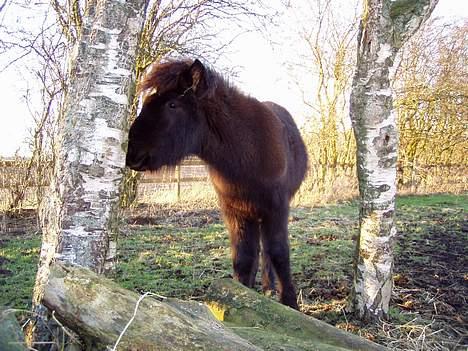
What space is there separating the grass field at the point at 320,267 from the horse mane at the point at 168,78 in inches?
64.9

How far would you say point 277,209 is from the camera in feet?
13.9

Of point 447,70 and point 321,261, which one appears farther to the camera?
point 447,70

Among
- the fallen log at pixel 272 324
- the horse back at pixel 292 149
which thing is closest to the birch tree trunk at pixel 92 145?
the fallen log at pixel 272 324

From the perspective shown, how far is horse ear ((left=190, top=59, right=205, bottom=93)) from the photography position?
12.2 feet

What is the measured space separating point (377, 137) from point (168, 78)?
1934mm

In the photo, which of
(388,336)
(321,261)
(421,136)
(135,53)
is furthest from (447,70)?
(135,53)

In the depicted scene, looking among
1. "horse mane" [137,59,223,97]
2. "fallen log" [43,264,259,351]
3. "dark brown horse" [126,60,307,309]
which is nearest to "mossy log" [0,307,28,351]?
"fallen log" [43,264,259,351]

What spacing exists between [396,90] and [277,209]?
13.7 meters

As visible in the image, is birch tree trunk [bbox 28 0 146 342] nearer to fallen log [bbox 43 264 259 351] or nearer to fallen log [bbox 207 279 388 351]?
fallen log [bbox 43 264 259 351]

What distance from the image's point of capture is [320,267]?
227 inches

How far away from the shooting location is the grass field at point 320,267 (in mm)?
3896

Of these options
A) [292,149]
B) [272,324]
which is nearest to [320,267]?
[292,149]

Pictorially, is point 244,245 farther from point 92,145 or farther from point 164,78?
point 92,145

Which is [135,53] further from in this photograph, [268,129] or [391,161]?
[391,161]
